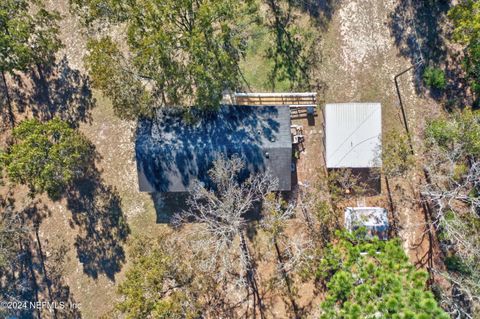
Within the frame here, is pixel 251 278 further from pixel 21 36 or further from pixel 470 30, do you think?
pixel 21 36

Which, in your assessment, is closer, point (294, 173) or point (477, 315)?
point (477, 315)

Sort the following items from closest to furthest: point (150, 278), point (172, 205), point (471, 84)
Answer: point (150, 278)
point (471, 84)
point (172, 205)

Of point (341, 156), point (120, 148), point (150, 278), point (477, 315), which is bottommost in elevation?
point (477, 315)

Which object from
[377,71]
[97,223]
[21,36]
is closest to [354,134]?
[377,71]

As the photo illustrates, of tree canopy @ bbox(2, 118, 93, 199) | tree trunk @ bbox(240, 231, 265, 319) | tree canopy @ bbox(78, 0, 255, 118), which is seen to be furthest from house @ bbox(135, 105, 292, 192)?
tree trunk @ bbox(240, 231, 265, 319)

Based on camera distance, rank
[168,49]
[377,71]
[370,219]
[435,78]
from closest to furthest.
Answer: [168,49], [370,219], [435,78], [377,71]

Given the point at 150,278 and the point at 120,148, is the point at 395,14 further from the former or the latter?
the point at 150,278

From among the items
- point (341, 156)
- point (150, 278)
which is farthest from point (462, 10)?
point (150, 278)

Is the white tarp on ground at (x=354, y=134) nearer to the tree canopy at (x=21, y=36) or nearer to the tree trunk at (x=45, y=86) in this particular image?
the tree canopy at (x=21, y=36)
